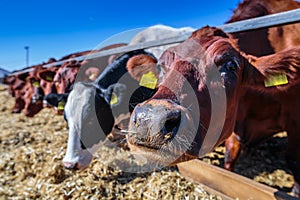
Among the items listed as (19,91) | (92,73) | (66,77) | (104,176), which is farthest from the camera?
(19,91)

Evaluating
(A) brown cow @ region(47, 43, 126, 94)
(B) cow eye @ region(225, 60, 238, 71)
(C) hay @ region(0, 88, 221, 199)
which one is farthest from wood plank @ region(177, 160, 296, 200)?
(A) brown cow @ region(47, 43, 126, 94)

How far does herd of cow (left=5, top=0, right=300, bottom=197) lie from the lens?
1.56m

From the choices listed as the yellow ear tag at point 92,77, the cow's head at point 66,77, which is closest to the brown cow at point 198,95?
the yellow ear tag at point 92,77

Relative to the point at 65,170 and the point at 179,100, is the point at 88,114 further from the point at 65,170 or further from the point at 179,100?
the point at 179,100

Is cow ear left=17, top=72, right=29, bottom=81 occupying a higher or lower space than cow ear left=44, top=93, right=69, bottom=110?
higher

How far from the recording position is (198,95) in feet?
5.83

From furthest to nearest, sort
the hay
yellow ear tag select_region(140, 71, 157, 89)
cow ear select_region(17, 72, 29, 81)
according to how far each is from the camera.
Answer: cow ear select_region(17, 72, 29, 81), the hay, yellow ear tag select_region(140, 71, 157, 89)

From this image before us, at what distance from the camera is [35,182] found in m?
3.12

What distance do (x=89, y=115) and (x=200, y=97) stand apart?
182 cm

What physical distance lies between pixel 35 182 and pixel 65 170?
0.34 meters

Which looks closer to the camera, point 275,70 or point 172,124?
point 172,124

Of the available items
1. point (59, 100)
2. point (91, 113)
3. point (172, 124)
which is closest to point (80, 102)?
point (91, 113)

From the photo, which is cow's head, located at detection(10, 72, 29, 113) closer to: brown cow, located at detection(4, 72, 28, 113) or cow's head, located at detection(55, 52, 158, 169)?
brown cow, located at detection(4, 72, 28, 113)

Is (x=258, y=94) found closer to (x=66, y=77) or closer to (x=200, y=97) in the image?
(x=200, y=97)
